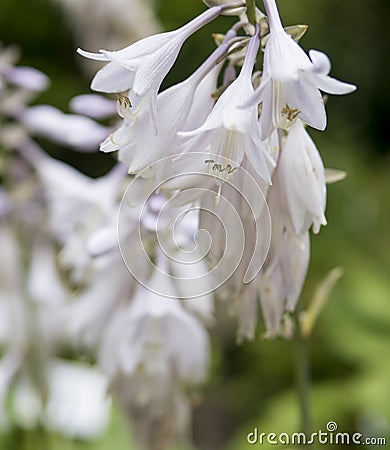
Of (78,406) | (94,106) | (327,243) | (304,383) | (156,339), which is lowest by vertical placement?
(327,243)

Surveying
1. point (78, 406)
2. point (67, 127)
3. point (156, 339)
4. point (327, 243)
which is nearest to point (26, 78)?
point (67, 127)

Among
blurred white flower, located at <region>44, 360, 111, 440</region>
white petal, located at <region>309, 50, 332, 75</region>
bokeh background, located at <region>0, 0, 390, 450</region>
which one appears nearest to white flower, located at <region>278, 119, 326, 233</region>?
white petal, located at <region>309, 50, 332, 75</region>

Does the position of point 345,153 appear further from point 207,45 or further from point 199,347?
point 199,347

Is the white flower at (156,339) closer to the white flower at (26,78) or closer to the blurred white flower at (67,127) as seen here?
the blurred white flower at (67,127)

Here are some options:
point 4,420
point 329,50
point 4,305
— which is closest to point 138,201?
point 4,305

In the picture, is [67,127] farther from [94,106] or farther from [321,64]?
[321,64]

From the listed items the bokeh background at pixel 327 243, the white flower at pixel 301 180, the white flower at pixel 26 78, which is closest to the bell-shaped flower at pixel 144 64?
the white flower at pixel 301 180
